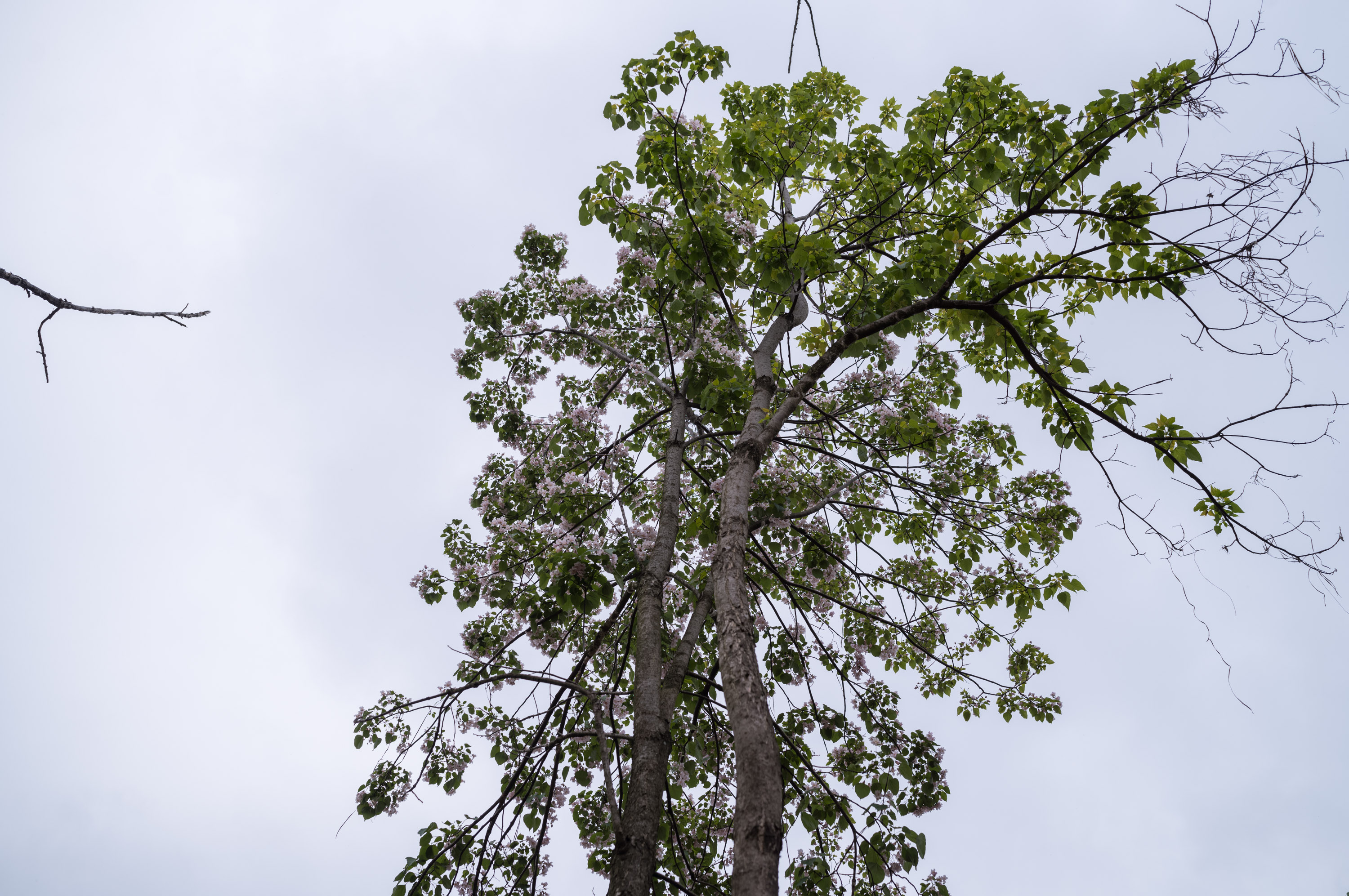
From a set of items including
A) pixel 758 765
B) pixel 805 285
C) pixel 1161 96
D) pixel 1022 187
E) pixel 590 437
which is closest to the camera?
pixel 758 765

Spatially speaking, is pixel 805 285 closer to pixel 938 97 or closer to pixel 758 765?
pixel 938 97

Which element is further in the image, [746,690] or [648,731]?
[648,731]

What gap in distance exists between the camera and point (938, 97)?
6.44 m

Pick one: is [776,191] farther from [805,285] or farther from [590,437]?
[590,437]

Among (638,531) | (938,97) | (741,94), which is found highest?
(741,94)

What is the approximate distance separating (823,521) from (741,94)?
16.5 feet

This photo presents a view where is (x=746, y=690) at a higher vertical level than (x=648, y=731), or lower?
lower

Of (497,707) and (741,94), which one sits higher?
(741,94)

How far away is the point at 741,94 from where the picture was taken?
7.93 m

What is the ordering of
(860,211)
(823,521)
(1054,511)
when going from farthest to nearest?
(823,521) → (1054,511) → (860,211)

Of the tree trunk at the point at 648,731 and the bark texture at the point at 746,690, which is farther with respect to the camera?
the tree trunk at the point at 648,731

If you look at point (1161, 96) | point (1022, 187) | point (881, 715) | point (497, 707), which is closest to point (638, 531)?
Answer: point (497, 707)

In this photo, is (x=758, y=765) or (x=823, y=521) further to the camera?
(x=823, y=521)

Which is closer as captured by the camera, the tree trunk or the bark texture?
the bark texture
